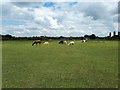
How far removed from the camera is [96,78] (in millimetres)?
4641

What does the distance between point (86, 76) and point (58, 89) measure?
1813mm

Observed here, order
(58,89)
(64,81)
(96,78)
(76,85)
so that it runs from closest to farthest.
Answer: (58,89) → (76,85) → (64,81) → (96,78)

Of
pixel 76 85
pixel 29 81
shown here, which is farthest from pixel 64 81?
pixel 29 81

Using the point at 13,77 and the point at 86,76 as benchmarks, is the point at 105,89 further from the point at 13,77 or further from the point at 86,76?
the point at 13,77

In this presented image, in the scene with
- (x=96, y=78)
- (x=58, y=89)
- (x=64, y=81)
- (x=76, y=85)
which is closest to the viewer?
(x=58, y=89)

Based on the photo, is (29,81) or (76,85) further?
(29,81)

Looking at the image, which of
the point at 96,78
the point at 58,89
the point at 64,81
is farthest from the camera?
the point at 96,78

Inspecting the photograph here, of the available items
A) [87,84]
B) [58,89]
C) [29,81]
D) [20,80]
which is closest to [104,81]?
[87,84]

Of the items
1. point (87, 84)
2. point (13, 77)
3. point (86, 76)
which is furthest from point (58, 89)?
point (13, 77)

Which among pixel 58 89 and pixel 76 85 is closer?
pixel 58 89

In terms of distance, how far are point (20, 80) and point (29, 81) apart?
0.47 meters

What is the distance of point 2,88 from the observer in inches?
150

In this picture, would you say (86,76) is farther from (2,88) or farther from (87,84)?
(2,88)

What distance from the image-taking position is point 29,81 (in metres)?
4.34
